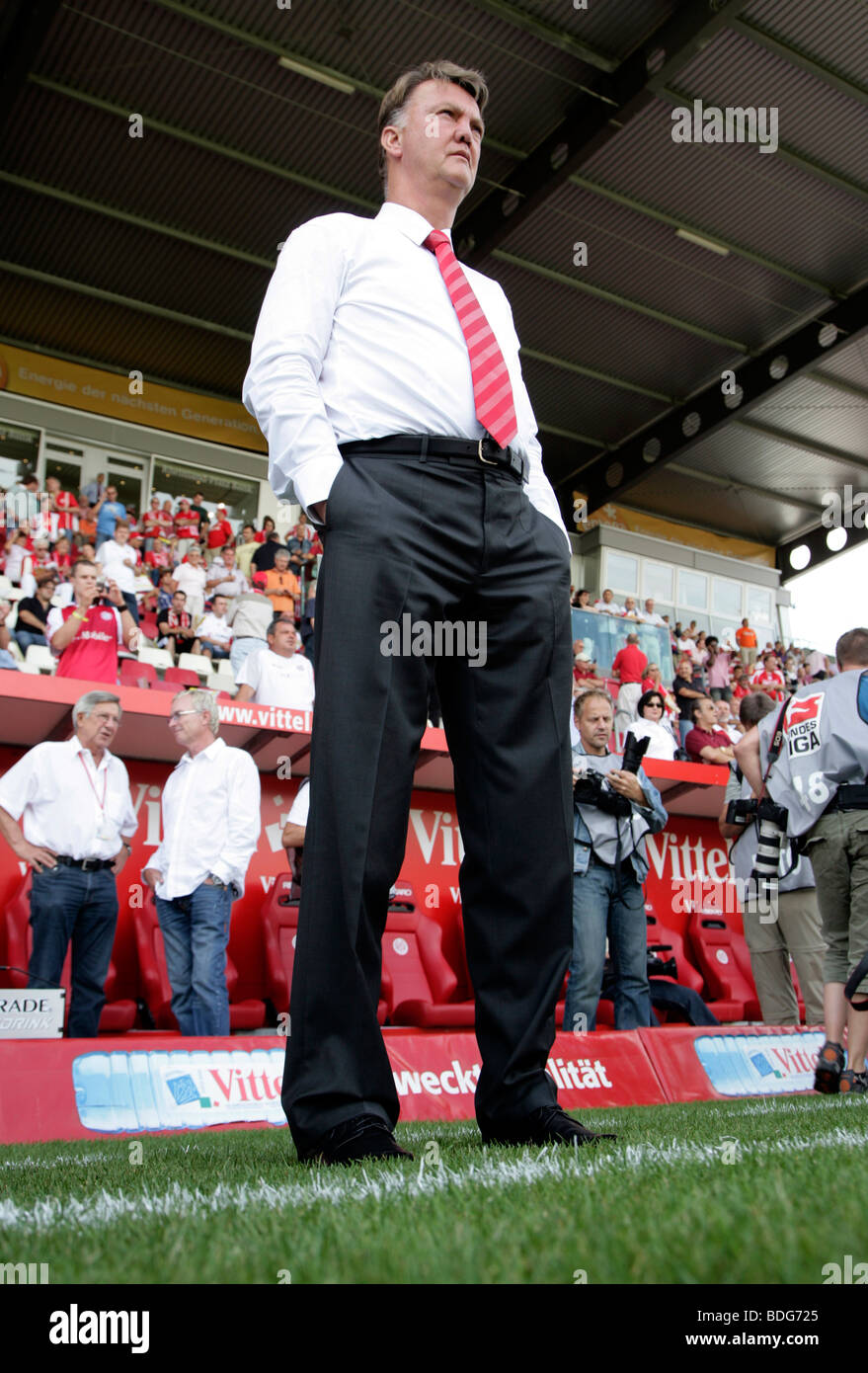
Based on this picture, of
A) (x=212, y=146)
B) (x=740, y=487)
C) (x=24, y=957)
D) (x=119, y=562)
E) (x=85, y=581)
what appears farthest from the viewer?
(x=740, y=487)

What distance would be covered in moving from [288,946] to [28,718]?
2280 mm

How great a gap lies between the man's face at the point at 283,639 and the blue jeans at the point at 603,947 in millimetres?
3680

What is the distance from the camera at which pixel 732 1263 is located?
87cm

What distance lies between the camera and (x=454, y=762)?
Answer: 224 centimetres

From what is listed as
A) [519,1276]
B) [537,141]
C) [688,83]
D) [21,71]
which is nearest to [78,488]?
[21,71]

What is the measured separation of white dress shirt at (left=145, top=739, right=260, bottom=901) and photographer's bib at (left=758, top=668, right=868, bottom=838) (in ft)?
8.37

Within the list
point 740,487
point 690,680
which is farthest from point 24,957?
point 740,487

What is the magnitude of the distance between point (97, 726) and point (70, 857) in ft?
2.27

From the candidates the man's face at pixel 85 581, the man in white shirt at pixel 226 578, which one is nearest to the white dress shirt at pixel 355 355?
the man's face at pixel 85 581

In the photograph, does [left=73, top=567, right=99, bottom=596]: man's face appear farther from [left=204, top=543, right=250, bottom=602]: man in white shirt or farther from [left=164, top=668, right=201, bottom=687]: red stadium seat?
[left=204, top=543, right=250, bottom=602]: man in white shirt

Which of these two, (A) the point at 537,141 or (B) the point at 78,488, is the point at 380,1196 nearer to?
(A) the point at 537,141

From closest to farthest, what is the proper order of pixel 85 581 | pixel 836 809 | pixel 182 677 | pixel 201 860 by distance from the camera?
pixel 836 809, pixel 201 860, pixel 85 581, pixel 182 677

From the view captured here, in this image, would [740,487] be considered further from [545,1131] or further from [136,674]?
[545,1131]

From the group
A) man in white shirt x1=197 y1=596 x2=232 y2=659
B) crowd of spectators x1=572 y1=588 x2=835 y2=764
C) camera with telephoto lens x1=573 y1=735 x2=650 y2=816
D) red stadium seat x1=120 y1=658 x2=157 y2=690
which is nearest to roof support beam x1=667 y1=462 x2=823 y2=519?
crowd of spectators x1=572 y1=588 x2=835 y2=764
